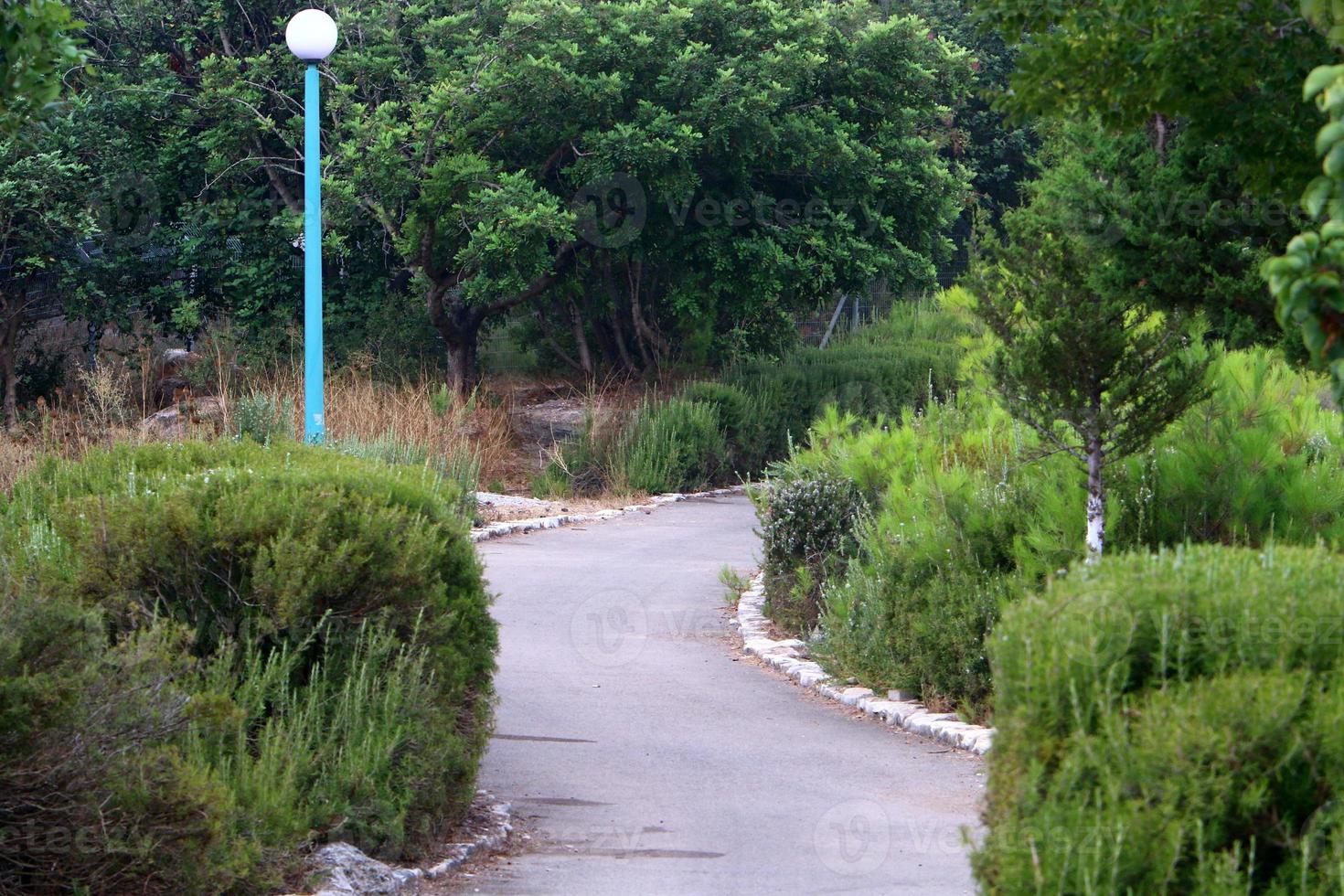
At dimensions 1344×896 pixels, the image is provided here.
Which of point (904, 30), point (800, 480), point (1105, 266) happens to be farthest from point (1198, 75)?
point (904, 30)

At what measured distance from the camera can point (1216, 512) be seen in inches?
321

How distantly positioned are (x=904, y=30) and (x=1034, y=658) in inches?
770

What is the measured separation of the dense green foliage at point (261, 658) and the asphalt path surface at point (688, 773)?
62 centimetres

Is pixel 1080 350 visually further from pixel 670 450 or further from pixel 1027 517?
pixel 670 450

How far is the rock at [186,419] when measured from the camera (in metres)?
14.6

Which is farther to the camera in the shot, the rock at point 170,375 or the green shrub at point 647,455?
the rock at point 170,375

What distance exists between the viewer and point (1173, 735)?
3064 millimetres

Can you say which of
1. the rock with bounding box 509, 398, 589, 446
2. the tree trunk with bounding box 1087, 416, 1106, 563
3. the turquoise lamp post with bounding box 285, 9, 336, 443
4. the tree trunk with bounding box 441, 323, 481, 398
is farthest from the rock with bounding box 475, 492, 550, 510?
the tree trunk with bounding box 1087, 416, 1106, 563

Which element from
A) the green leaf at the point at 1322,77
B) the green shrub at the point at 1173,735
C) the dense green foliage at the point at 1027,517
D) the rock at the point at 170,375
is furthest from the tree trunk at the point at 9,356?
the green leaf at the point at 1322,77

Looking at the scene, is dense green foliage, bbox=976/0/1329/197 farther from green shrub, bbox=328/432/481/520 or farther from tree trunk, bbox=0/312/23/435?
tree trunk, bbox=0/312/23/435

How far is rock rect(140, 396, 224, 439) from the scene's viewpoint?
1459cm

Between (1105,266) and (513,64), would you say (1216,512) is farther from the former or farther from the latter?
(513,64)

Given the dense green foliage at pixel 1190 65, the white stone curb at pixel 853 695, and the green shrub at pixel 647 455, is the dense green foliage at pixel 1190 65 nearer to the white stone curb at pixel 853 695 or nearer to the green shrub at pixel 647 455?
the white stone curb at pixel 853 695

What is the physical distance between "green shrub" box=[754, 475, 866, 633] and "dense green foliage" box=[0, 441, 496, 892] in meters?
4.85
